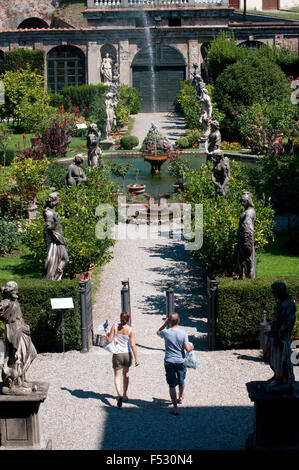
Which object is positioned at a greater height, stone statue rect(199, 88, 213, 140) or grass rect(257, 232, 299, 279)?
stone statue rect(199, 88, 213, 140)

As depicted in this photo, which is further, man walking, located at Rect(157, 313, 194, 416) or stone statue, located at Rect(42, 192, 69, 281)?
stone statue, located at Rect(42, 192, 69, 281)

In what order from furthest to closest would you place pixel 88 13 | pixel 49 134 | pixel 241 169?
1. pixel 88 13
2. pixel 49 134
3. pixel 241 169

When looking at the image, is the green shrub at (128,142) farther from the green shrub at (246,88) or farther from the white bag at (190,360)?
the white bag at (190,360)

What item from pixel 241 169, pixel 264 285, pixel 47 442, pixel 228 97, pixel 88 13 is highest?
pixel 88 13

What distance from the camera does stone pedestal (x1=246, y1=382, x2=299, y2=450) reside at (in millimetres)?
9078

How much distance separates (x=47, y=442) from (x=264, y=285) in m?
4.84

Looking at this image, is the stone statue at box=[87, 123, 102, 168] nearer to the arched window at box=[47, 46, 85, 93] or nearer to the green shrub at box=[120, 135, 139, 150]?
the green shrub at box=[120, 135, 139, 150]

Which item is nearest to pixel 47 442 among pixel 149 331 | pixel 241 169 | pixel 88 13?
pixel 149 331

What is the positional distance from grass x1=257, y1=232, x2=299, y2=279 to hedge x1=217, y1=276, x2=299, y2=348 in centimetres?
317

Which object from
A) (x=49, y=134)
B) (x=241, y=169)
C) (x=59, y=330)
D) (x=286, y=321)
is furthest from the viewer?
(x=49, y=134)

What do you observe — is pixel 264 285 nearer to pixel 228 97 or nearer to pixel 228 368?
pixel 228 368

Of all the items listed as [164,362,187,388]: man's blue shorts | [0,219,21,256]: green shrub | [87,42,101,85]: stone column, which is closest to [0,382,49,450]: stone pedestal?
[164,362,187,388]: man's blue shorts

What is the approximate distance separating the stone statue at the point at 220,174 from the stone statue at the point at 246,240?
196 inches

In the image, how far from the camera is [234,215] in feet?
51.5
